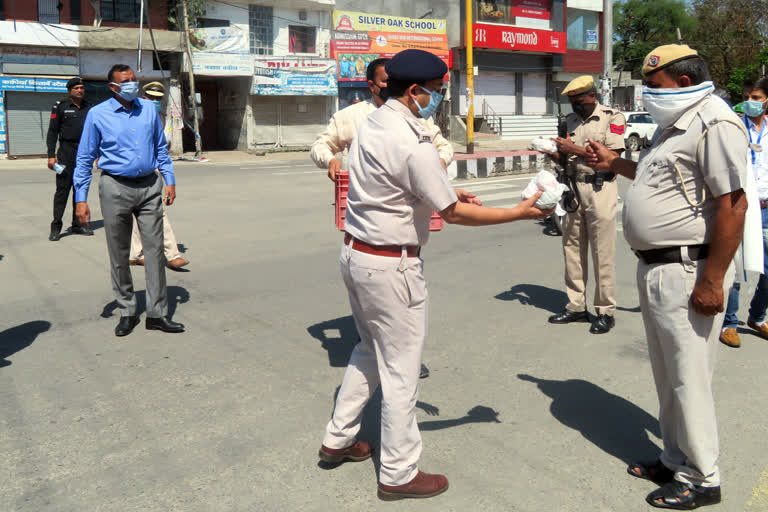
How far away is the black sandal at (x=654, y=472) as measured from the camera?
3.39 m

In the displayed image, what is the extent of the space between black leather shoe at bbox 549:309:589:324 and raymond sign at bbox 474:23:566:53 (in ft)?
Answer: 109

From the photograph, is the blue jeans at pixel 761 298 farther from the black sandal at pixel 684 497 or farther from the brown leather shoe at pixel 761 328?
the black sandal at pixel 684 497

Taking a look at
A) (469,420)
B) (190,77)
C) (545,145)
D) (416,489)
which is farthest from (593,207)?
(190,77)

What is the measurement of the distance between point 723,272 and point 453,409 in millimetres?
1775

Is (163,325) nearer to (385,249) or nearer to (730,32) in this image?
(385,249)

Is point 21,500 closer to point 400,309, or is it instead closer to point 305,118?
point 400,309

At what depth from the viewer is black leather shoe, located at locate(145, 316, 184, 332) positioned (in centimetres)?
573

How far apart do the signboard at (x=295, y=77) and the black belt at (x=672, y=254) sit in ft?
95.7

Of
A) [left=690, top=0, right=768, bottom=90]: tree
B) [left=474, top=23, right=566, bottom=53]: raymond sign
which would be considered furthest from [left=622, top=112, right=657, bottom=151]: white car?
[left=690, top=0, right=768, bottom=90]: tree

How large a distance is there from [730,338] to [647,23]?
58043 mm

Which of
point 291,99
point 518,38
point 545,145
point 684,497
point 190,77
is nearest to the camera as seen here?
point 684,497

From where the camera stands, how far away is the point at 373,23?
33938 millimetres

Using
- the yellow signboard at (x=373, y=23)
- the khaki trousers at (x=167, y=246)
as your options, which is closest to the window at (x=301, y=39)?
the yellow signboard at (x=373, y=23)

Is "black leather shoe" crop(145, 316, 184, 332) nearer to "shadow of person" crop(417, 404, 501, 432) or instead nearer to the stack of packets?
"shadow of person" crop(417, 404, 501, 432)
